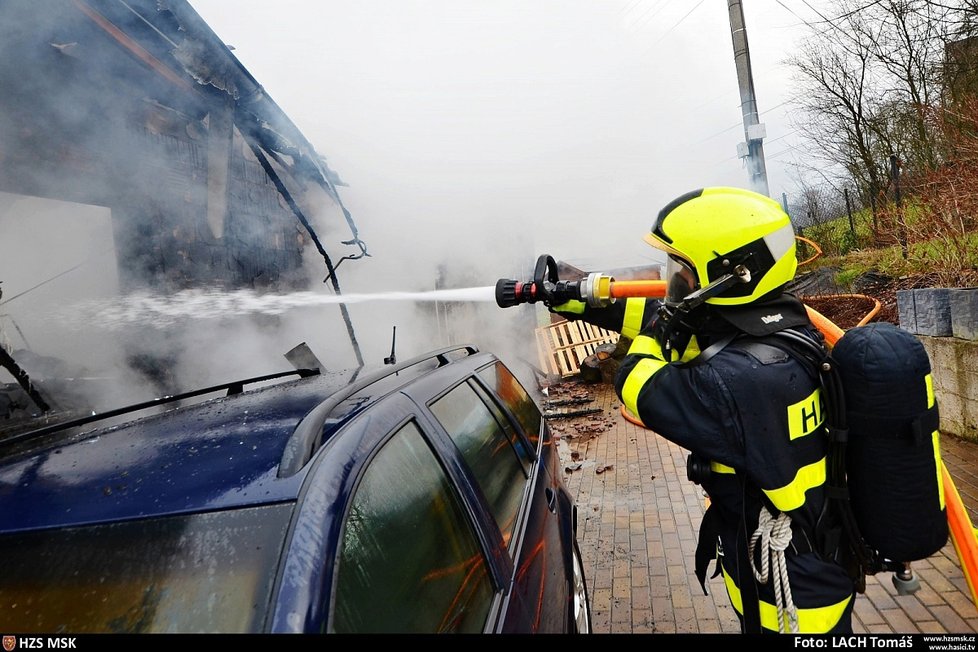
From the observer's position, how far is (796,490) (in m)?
1.75

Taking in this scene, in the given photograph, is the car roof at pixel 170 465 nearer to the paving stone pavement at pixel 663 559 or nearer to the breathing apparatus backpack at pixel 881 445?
the breathing apparatus backpack at pixel 881 445

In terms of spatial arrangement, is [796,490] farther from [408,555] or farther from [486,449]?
[408,555]

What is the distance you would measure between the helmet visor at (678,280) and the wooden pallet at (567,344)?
7820mm

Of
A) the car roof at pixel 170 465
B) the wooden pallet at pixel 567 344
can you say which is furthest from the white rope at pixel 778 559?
the wooden pallet at pixel 567 344

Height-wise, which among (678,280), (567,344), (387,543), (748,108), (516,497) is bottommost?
(567,344)

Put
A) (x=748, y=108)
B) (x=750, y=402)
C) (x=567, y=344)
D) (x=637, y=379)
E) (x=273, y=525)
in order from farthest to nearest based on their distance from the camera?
(x=567, y=344)
(x=748, y=108)
(x=637, y=379)
(x=750, y=402)
(x=273, y=525)

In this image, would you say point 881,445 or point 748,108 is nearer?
point 881,445

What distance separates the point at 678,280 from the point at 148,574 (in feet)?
5.81

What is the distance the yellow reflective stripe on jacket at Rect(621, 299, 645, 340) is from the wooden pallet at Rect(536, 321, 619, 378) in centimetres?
744

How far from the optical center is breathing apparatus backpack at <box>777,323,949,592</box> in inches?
65.4

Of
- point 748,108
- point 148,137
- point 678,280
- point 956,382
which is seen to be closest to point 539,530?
point 678,280

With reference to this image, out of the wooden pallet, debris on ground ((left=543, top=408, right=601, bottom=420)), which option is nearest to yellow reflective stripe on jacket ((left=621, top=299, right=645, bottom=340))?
debris on ground ((left=543, top=408, right=601, bottom=420))

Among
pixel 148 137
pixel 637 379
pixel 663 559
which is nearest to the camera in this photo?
pixel 637 379

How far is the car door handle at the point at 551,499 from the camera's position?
2.29m
